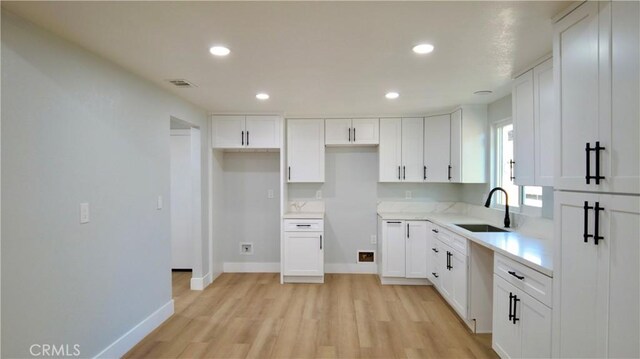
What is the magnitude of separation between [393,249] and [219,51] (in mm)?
3034

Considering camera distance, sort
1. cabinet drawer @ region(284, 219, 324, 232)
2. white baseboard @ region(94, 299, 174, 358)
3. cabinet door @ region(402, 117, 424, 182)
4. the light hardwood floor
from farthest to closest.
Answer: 1. cabinet door @ region(402, 117, 424, 182)
2. cabinet drawer @ region(284, 219, 324, 232)
3. the light hardwood floor
4. white baseboard @ region(94, 299, 174, 358)

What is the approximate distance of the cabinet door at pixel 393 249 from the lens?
3.90m

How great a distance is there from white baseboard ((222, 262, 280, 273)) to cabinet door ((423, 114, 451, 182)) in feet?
8.23

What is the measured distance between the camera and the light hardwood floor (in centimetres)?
245

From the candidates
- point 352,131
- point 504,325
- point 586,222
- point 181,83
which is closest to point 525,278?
point 504,325

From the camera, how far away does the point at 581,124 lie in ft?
4.82

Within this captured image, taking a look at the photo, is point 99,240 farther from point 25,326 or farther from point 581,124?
point 581,124

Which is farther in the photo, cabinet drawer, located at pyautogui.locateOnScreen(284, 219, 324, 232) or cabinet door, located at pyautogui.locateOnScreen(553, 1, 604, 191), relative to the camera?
cabinet drawer, located at pyautogui.locateOnScreen(284, 219, 324, 232)

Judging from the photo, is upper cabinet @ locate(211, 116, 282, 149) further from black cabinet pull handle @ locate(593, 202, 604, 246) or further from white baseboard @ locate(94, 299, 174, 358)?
black cabinet pull handle @ locate(593, 202, 604, 246)

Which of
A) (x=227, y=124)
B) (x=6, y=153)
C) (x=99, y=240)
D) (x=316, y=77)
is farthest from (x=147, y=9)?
(x=227, y=124)

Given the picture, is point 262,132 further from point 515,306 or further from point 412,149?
point 515,306

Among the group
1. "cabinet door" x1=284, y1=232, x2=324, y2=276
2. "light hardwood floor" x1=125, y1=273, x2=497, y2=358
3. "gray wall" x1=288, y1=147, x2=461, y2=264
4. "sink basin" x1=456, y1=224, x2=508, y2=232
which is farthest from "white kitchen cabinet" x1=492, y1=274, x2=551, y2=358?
"gray wall" x1=288, y1=147, x2=461, y2=264

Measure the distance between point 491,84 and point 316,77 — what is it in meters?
1.62

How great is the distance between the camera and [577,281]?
1.48 meters
